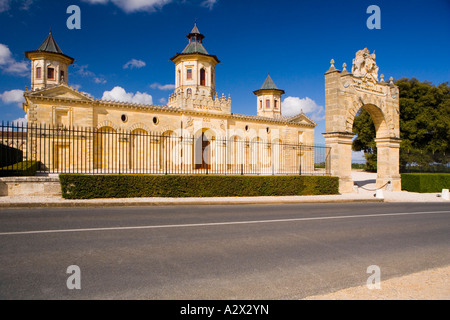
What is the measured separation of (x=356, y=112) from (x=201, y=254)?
16.1 m

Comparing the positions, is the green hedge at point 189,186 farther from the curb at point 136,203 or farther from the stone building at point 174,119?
the stone building at point 174,119

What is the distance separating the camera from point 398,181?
20.6 meters

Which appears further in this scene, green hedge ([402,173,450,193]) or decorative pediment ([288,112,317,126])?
decorative pediment ([288,112,317,126])

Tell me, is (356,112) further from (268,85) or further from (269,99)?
Answer: (268,85)

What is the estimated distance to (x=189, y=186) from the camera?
44.4 ft

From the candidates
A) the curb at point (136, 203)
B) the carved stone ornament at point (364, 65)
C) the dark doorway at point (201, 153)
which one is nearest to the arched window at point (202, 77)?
the dark doorway at point (201, 153)

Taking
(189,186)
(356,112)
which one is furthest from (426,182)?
(189,186)

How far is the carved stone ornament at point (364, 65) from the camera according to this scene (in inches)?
753

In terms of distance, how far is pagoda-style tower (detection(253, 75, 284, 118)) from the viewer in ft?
150

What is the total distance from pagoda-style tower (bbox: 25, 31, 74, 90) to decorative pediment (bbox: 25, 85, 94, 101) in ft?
19.9

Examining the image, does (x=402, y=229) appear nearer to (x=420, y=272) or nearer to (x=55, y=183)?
(x=420, y=272)

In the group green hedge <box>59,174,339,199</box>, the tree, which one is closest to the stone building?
green hedge <box>59,174,339,199</box>

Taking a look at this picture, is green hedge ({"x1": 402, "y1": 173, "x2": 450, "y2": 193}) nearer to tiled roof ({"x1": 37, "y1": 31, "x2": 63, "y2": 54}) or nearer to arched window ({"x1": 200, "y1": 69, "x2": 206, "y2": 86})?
arched window ({"x1": 200, "y1": 69, "x2": 206, "y2": 86})
